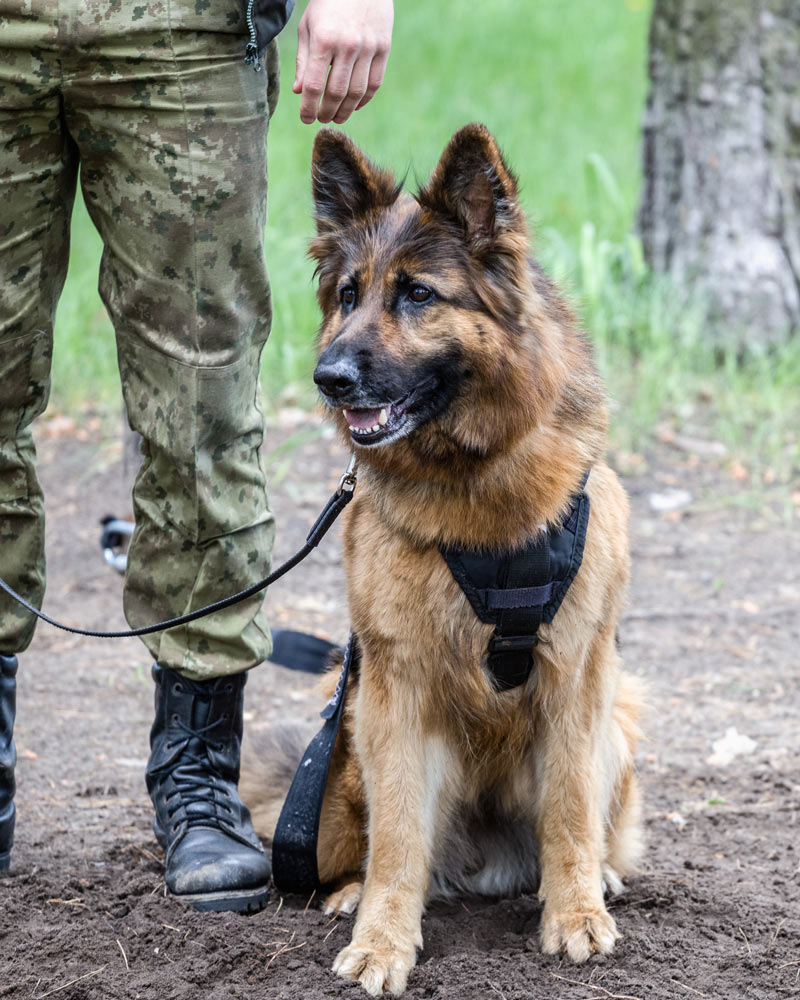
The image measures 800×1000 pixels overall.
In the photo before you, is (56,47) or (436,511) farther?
(436,511)

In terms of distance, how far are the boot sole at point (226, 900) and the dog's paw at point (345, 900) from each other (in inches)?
7.2

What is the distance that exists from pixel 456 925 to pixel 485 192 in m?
1.74

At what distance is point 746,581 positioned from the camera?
4957 millimetres

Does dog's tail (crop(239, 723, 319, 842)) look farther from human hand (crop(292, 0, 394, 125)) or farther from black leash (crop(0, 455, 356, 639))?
human hand (crop(292, 0, 394, 125))

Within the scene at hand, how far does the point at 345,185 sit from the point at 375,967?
182 centimetres

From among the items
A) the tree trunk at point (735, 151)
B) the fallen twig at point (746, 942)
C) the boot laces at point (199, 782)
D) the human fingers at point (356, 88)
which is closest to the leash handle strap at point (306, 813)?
the boot laces at point (199, 782)

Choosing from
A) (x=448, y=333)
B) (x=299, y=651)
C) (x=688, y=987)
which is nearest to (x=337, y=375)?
(x=448, y=333)

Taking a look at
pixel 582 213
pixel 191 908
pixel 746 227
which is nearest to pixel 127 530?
pixel 191 908

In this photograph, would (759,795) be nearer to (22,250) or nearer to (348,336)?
(348,336)

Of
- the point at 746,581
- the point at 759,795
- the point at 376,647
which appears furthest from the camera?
the point at 746,581

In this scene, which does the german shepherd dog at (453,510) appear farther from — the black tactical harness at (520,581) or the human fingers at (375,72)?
the human fingers at (375,72)

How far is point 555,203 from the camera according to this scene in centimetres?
894

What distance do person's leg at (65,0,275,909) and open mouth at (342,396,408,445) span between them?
328 millimetres

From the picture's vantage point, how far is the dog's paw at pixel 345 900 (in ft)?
8.98
